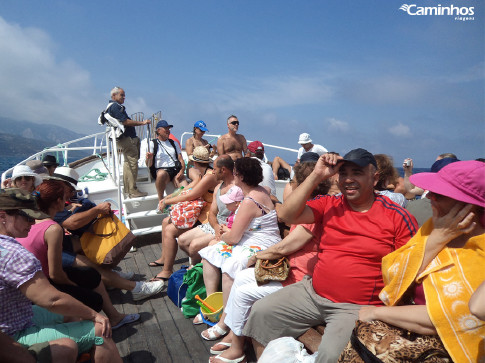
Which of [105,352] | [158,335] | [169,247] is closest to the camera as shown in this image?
[105,352]

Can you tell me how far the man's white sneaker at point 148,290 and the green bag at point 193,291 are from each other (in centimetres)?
40

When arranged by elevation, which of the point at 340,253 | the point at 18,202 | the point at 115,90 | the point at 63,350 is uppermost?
the point at 115,90

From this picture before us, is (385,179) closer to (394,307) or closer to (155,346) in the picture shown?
(394,307)

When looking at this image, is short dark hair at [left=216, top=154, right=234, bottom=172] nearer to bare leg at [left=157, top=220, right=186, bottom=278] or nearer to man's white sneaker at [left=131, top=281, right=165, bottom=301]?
bare leg at [left=157, top=220, right=186, bottom=278]

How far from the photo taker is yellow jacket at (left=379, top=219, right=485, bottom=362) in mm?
1351

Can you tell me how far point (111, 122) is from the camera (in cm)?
552

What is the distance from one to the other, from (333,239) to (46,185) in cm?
218

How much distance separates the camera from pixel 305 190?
6.87ft

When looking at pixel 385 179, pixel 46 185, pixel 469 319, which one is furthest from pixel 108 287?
pixel 469 319

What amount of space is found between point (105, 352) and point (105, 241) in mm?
1482

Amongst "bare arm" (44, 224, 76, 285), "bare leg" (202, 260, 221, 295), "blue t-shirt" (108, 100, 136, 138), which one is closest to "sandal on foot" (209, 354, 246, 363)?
"bare leg" (202, 260, 221, 295)

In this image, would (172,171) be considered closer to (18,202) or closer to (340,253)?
(18,202)

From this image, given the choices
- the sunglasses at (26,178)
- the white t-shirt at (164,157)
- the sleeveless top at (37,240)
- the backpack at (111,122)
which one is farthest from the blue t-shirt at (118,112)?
the sleeveless top at (37,240)

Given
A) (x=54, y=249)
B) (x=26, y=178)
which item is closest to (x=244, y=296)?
(x=54, y=249)
